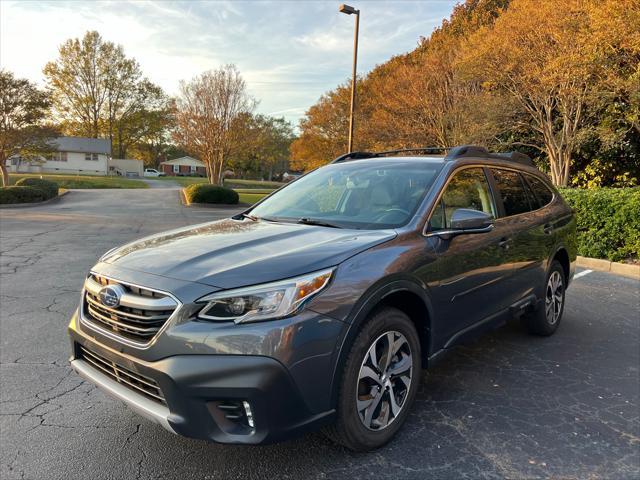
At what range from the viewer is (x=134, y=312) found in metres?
2.29

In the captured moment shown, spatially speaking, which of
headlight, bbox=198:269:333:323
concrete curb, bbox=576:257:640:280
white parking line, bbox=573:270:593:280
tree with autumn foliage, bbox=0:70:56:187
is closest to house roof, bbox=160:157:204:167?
tree with autumn foliage, bbox=0:70:56:187

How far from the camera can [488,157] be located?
3.94 meters

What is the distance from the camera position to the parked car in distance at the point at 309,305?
2094 millimetres

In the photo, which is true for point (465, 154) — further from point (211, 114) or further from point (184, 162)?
point (184, 162)

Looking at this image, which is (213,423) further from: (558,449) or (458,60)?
(458,60)

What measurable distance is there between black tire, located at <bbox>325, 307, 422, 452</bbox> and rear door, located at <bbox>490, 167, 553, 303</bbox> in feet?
4.78

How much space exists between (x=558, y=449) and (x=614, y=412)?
807 mm

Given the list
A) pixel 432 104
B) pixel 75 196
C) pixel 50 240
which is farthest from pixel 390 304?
pixel 75 196

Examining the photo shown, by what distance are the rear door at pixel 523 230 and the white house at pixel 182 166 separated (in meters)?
90.4

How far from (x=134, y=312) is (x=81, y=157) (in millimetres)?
65991

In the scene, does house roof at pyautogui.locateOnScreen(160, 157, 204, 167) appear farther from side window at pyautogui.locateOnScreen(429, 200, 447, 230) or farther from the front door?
side window at pyautogui.locateOnScreen(429, 200, 447, 230)

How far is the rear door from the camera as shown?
385cm

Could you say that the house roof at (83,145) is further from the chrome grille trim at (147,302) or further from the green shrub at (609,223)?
the chrome grille trim at (147,302)

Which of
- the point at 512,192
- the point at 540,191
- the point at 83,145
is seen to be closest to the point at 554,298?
the point at 540,191
